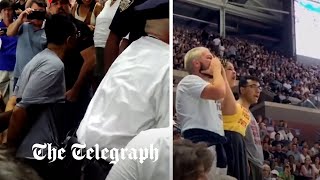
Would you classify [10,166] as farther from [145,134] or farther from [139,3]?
[139,3]

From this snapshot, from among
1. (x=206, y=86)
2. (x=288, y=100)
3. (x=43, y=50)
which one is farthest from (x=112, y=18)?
(x=288, y=100)

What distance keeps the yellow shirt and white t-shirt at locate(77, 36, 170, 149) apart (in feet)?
0.82

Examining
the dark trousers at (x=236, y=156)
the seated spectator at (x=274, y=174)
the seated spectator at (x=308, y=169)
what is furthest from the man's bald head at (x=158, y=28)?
the seated spectator at (x=308, y=169)

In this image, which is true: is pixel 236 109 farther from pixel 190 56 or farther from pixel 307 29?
pixel 307 29

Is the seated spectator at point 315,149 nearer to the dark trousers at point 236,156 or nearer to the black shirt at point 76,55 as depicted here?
the dark trousers at point 236,156

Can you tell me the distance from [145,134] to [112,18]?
471 mm

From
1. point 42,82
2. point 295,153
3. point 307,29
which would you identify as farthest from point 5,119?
point 307,29

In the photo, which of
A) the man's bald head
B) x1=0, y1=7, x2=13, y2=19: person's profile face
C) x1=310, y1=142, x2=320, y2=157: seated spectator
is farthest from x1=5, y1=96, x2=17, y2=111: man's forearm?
x1=310, y1=142, x2=320, y2=157: seated spectator

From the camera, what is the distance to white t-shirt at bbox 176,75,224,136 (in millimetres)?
1860

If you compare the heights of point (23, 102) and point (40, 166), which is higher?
point (23, 102)

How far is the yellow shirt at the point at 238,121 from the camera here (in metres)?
1.92

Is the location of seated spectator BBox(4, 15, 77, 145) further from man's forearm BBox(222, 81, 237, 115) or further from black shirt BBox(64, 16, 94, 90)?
man's forearm BBox(222, 81, 237, 115)

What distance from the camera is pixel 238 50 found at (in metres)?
1.99

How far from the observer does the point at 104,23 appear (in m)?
1.93
